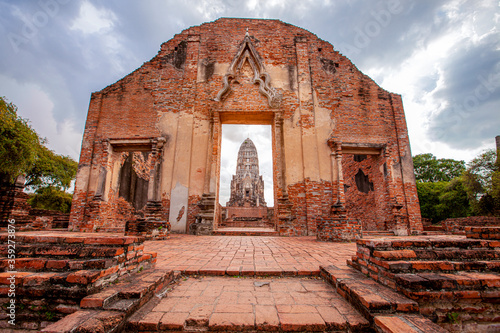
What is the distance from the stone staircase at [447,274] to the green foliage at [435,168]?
97.5ft

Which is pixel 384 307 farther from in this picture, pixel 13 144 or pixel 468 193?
pixel 468 193

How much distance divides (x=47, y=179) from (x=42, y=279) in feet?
76.6

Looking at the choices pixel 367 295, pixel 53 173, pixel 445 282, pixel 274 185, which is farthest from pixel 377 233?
pixel 53 173

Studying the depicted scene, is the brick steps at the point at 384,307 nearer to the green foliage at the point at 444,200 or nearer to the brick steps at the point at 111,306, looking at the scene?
the brick steps at the point at 111,306

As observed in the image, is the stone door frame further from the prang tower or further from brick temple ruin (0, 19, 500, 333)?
the prang tower

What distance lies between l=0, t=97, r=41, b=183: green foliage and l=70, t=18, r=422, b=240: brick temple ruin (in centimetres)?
176

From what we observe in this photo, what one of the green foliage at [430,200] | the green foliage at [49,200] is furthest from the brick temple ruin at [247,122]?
the green foliage at [49,200]

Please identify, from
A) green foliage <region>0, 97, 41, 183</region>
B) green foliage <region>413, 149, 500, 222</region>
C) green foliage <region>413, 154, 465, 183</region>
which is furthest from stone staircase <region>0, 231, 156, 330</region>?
green foliage <region>413, 154, 465, 183</region>

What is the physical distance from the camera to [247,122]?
1007 cm

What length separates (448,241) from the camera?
2.40m

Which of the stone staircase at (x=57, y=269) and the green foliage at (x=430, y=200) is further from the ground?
the green foliage at (x=430, y=200)

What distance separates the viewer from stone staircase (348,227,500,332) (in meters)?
1.77

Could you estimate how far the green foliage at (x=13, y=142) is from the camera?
6875mm

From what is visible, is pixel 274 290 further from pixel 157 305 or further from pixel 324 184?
pixel 324 184
